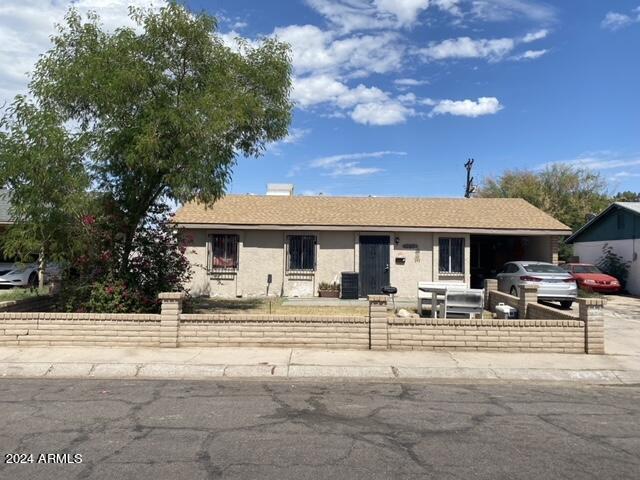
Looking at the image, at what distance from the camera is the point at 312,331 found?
394 inches

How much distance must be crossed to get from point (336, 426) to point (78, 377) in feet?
14.8

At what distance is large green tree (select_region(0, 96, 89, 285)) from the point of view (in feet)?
33.9

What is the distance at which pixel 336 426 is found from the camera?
18.8 feet

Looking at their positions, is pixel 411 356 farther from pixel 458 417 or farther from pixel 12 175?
pixel 12 175

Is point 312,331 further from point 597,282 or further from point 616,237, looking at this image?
point 616,237

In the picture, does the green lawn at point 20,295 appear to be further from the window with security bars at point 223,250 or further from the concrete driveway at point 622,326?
the concrete driveway at point 622,326

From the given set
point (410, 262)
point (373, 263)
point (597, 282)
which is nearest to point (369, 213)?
point (373, 263)

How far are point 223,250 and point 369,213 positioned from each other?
570 cm

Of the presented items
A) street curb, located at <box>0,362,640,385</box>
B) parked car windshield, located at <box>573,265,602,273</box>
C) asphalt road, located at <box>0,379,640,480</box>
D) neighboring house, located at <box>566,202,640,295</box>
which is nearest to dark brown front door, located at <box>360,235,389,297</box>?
parked car windshield, located at <box>573,265,602,273</box>

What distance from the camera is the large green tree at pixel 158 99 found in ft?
35.3

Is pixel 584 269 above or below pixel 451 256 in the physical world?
below

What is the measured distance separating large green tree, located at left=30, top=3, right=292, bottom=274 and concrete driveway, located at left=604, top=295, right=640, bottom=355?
8.63 metres

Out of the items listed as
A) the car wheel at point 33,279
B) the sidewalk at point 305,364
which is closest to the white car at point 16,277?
the car wheel at point 33,279

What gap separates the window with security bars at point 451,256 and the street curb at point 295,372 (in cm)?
1145
